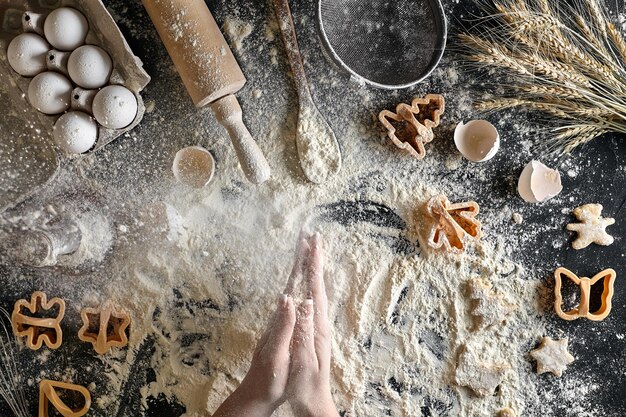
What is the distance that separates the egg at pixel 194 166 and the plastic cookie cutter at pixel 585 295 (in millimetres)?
908

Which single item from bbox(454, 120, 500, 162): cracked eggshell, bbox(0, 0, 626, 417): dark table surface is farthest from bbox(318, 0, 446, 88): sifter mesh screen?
bbox(454, 120, 500, 162): cracked eggshell

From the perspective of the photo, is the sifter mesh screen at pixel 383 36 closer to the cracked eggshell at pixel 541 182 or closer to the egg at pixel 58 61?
the cracked eggshell at pixel 541 182

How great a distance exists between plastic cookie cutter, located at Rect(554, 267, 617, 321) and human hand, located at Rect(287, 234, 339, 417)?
59 centimetres

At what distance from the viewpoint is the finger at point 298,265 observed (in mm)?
1537

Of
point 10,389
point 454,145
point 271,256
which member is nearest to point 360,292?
→ point 271,256

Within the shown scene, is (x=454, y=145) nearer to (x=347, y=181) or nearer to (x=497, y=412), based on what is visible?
(x=347, y=181)

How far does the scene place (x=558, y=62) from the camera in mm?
1537

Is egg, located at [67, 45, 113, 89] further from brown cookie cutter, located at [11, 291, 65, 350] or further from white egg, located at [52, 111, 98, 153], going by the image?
brown cookie cutter, located at [11, 291, 65, 350]

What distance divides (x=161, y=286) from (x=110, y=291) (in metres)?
0.13

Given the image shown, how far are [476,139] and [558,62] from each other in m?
0.26

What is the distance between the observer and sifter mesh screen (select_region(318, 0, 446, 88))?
1564mm

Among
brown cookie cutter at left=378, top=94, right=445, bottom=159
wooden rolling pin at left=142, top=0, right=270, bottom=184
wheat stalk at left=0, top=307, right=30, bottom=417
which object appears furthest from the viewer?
wheat stalk at left=0, top=307, right=30, bottom=417

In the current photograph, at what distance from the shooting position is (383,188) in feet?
5.26

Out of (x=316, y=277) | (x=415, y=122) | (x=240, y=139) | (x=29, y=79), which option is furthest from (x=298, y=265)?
(x=29, y=79)
